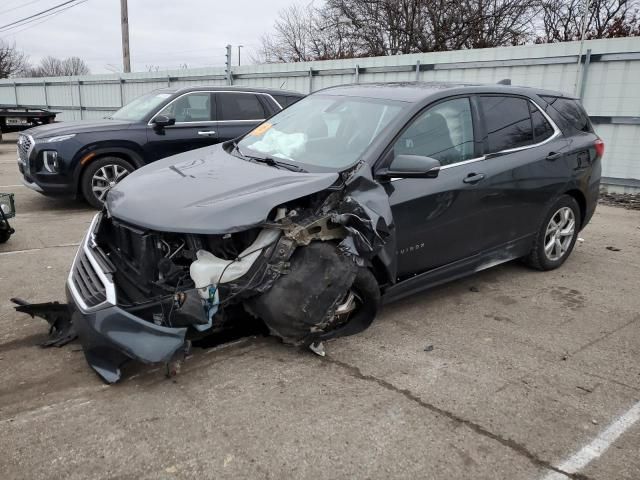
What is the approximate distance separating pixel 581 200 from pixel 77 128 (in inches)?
251

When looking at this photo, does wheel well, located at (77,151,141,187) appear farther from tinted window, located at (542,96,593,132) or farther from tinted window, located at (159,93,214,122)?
tinted window, located at (542,96,593,132)

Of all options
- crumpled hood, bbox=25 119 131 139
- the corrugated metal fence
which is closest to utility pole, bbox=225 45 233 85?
the corrugated metal fence

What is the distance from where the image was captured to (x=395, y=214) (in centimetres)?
362

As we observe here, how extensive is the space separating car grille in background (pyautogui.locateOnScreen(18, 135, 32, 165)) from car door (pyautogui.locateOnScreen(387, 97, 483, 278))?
19.0 feet

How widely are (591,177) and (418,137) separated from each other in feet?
8.02

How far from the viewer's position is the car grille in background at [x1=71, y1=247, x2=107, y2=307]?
2973 mm

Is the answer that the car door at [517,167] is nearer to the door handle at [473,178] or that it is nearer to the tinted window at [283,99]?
the door handle at [473,178]

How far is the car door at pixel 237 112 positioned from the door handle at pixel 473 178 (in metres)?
4.88

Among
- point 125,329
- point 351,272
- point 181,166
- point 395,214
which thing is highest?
point 181,166

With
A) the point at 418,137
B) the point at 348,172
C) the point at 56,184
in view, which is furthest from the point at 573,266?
the point at 56,184

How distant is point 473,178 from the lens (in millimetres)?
4105

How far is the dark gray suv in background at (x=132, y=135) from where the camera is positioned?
23.6 ft

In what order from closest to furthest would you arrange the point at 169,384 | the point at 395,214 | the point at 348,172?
the point at 169,384
the point at 348,172
the point at 395,214

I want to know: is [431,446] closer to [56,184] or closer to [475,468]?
[475,468]
